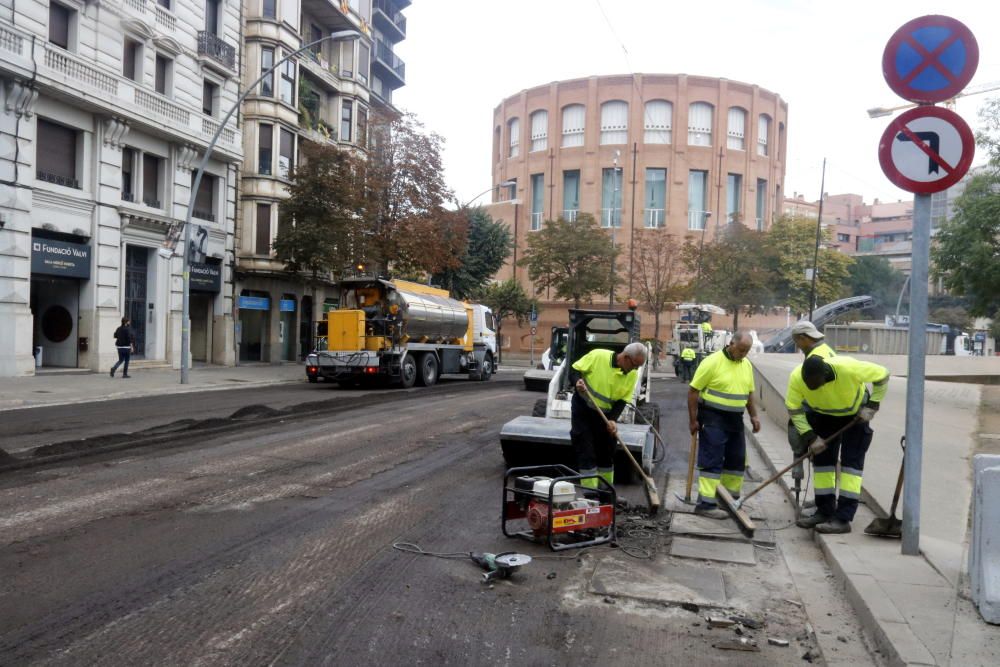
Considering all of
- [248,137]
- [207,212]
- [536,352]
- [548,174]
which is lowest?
[536,352]

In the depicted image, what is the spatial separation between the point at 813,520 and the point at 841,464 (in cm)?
53

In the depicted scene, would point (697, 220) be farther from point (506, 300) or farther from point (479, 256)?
point (479, 256)

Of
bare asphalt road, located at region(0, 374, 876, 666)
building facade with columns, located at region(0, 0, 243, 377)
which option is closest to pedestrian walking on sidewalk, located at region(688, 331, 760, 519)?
bare asphalt road, located at region(0, 374, 876, 666)

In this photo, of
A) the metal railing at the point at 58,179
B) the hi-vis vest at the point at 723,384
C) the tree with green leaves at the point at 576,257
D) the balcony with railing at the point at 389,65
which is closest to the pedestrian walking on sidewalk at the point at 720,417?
the hi-vis vest at the point at 723,384

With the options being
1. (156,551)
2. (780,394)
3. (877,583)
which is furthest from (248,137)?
(877,583)

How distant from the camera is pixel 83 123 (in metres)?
21.9

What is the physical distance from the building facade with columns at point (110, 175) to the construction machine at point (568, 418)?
12.3 metres

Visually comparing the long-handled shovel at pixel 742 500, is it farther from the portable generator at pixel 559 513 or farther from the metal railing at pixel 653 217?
the metal railing at pixel 653 217

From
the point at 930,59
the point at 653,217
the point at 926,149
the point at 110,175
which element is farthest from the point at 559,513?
the point at 653,217

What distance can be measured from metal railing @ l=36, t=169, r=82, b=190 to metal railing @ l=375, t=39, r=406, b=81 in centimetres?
2409

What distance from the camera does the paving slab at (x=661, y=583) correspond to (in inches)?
191

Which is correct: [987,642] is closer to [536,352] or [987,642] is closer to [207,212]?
[207,212]

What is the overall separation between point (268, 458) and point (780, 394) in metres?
8.99

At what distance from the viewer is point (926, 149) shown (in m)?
5.26
